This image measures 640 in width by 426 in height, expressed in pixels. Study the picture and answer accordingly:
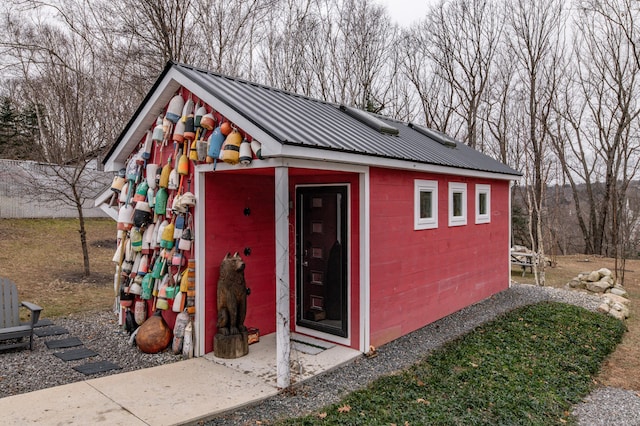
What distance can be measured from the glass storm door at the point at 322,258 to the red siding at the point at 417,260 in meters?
0.45

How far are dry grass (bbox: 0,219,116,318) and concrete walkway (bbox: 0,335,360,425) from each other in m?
4.07

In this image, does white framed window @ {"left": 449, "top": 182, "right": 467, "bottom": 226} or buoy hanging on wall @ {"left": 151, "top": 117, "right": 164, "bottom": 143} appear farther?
white framed window @ {"left": 449, "top": 182, "right": 467, "bottom": 226}

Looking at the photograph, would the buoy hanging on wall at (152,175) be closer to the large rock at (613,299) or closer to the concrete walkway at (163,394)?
the concrete walkway at (163,394)

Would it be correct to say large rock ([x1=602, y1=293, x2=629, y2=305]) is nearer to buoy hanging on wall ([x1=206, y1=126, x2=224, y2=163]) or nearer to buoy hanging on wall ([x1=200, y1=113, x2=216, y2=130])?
buoy hanging on wall ([x1=206, y1=126, x2=224, y2=163])

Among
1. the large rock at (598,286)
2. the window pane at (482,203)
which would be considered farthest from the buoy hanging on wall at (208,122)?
the large rock at (598,286)

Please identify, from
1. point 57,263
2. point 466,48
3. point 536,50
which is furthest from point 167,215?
point 466,48

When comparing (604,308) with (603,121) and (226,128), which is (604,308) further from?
(603,121)

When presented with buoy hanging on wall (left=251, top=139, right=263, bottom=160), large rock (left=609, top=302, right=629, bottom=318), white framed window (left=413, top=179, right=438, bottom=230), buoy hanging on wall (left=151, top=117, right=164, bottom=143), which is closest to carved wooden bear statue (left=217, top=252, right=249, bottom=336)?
buoy hanging on wall (left=251, top=139, right=263, bottom=160)

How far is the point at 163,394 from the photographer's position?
4355mm

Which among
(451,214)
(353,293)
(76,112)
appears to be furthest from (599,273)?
(76,112)

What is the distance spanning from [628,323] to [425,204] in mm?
5236

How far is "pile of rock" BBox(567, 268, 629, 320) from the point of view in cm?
889

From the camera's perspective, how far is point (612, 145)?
69.1ft

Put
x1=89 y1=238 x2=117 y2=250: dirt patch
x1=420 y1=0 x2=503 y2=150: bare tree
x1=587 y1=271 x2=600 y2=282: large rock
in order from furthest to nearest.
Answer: x1=420 y1=0 x2=503 y2=150: bare tree
x1=89 y1=238 x2=117 y2=250: dirt patch
x1=587 y1=271 x2=600 y2=282: large rock
